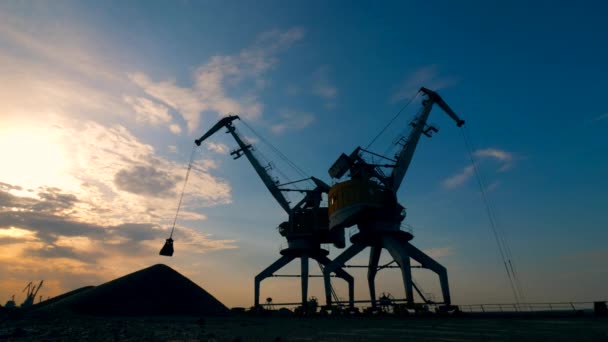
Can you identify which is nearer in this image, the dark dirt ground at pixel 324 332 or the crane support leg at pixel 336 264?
the dark dirt ground at pixel 324 332

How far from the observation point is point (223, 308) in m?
49.2

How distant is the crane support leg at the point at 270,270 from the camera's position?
54.5 meters

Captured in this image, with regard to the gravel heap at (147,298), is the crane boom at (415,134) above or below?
above

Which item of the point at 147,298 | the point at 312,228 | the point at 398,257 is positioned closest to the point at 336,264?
the point at 398,257

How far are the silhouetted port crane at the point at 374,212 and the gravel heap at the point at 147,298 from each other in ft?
63.2

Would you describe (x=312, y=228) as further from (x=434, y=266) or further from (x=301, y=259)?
(x=434, y=266)

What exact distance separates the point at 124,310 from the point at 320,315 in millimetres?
24421

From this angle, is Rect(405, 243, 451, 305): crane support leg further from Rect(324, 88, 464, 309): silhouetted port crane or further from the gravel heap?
the gravel heap

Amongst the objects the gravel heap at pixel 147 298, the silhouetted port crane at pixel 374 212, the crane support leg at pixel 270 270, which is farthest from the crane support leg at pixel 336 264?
the gravel heap at pixel 147 298

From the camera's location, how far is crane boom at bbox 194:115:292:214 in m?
57.4

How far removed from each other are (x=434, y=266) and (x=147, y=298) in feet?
122

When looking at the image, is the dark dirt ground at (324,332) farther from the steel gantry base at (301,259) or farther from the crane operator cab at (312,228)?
the crane operator cab at (312,228)

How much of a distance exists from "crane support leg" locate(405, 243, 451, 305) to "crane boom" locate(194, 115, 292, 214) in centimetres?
2169

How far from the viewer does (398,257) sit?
40250 millimetres
